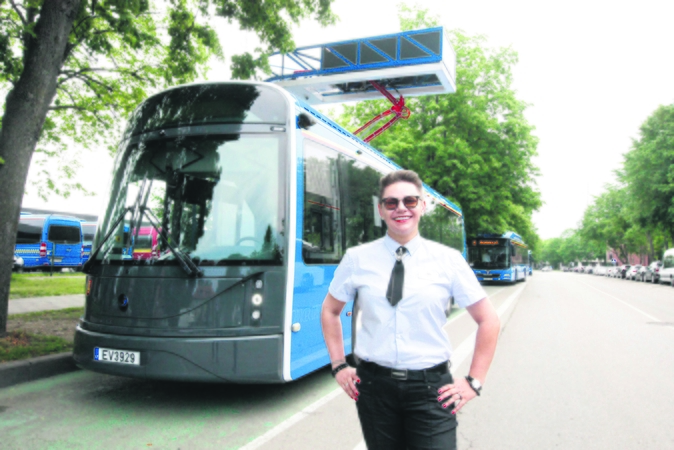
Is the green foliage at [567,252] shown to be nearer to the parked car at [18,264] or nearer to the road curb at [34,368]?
the parked car at [18,264]

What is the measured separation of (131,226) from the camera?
194 inches

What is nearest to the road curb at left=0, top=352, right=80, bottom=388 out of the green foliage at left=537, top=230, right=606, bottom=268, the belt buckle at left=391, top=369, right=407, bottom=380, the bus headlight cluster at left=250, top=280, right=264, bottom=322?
the bus headlight cluster at left=250, top=280, right=264, bottom=322

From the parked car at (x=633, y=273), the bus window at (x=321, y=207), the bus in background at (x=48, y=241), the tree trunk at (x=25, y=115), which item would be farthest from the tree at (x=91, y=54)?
the parked car at (x=633, y=273)

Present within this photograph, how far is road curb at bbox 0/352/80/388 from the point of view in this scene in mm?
5379

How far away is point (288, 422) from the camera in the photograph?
4438 millimetres

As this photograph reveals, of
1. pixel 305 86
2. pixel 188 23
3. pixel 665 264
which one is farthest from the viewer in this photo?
pixel 665 264

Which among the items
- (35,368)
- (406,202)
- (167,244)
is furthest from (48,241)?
(406,202)

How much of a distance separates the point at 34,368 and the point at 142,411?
6.05ft

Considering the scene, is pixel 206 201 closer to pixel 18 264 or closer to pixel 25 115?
pixel 25 115

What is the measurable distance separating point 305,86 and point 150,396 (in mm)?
9427

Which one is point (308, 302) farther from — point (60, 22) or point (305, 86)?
point (305, 86)

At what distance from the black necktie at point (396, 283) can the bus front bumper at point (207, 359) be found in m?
2.73

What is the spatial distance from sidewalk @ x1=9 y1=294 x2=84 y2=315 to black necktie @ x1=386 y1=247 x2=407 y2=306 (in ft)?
32.6

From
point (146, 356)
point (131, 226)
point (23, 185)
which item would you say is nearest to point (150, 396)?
point (146, 356)
